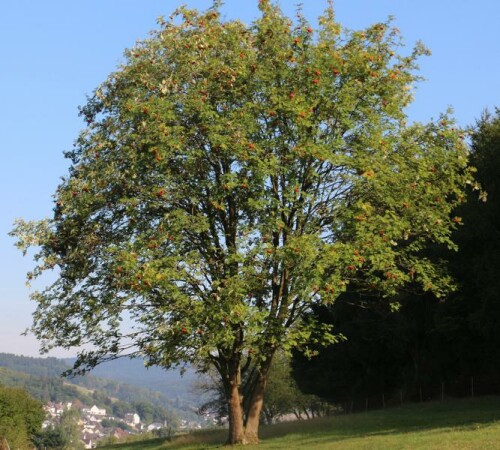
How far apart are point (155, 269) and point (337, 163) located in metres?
8.77

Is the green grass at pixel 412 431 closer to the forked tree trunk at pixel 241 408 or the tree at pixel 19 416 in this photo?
the forked tree trunk at pixel 241 408

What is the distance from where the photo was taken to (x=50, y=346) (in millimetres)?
32969

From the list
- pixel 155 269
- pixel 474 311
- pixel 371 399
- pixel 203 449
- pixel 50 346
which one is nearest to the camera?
pixel 155 269

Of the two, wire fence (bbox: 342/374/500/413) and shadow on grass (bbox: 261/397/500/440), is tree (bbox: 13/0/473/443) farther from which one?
wire fence (bbox: 342/374/500/413)

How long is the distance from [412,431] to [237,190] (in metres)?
14.3

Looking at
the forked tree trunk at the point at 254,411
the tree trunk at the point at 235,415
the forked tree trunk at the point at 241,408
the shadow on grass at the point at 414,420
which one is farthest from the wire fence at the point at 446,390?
the tree trunk at the point at 235,415

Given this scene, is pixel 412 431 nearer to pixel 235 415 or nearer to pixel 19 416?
pixel 235 415

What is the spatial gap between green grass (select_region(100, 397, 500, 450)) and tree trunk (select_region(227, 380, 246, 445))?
1.21m

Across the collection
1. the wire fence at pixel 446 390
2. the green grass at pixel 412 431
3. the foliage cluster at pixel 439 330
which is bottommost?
the green grass at pixel 412 431

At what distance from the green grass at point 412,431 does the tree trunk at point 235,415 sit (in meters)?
1.21

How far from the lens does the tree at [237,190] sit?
1123 inches

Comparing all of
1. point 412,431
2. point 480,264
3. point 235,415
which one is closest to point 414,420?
point 412,431

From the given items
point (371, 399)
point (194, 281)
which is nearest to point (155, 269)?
point (194, 281)

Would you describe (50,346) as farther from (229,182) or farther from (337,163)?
(337,163)
